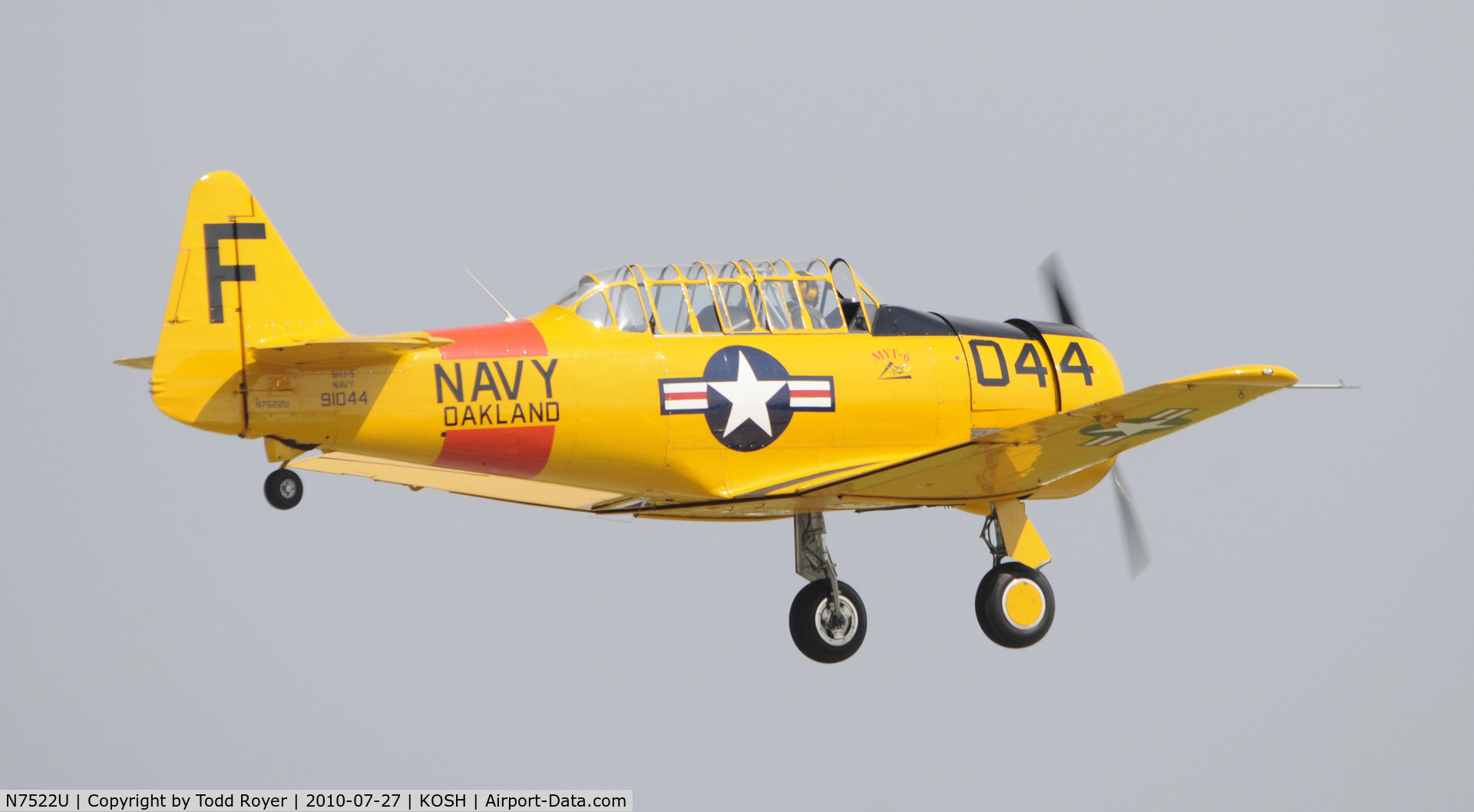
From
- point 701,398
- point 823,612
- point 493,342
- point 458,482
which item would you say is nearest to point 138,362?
point 493,342

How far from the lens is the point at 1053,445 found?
14.6 metres

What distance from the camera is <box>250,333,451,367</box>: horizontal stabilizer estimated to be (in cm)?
1303

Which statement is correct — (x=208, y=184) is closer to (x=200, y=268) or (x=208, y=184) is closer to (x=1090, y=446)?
(x=200, y=268)

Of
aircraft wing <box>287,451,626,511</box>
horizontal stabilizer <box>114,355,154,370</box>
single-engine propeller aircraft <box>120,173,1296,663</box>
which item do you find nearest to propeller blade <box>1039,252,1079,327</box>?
single-engine propeller aircraft <box>120,173,1296,663</box>

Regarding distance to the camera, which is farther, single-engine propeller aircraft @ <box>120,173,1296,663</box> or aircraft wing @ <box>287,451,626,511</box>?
aircraft wing @ <box>287,451,626,511</box>

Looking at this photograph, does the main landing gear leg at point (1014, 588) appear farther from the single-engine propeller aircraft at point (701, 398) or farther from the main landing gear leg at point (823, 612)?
the main landing gear leg at point (823, 612)

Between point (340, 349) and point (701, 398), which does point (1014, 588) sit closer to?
point (701, 398)

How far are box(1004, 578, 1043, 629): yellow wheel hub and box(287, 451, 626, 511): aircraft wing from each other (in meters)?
3.15

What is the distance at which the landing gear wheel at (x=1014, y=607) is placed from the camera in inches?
621

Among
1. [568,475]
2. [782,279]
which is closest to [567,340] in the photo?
[568,475]

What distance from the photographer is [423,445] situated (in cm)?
1368

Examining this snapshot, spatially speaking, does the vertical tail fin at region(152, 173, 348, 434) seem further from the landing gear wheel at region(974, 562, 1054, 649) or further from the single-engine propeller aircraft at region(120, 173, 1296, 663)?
the landing gear wheel at region(974, 562, 1054, 649)

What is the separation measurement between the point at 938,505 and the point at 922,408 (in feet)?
3.91

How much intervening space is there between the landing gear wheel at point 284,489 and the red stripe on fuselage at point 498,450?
0.97 meters
